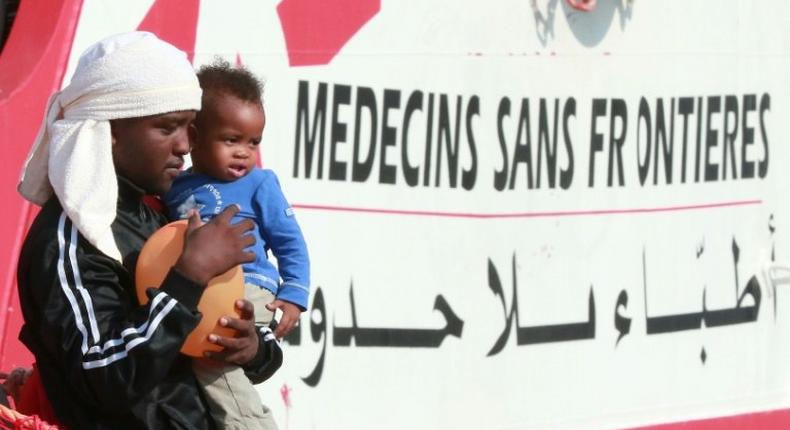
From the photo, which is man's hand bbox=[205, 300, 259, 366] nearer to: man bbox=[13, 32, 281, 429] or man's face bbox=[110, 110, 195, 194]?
man bbox=[13, 32, 281, 429]

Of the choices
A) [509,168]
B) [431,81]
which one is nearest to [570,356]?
[509,168]

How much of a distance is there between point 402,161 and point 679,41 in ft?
4.61

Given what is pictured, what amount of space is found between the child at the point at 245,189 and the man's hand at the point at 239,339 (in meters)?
0.38

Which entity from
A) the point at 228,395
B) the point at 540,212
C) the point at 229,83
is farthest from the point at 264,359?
the point at 540,212

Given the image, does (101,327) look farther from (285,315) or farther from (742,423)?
(742,423)

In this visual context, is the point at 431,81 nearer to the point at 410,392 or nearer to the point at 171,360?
the point at 410,392

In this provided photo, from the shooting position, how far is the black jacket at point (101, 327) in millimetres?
2369

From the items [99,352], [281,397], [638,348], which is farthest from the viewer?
[638,348]

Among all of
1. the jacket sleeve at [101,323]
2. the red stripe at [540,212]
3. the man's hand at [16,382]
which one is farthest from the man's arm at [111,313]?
the red stripe at [540,212]

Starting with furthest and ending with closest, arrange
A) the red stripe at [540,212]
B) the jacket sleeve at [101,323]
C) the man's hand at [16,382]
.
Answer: the red stripe at [540,212]
the man's hand at [16,382]
the jacket sleeve at [101,323]

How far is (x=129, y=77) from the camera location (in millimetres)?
2484

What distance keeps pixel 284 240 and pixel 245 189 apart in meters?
0.13

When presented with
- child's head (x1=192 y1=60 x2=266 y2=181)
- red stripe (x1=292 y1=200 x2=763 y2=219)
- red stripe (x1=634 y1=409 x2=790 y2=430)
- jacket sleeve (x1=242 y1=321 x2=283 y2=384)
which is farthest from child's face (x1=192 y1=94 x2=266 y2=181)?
red stripe (x1=634 y1=409 x2=790 y2=430)

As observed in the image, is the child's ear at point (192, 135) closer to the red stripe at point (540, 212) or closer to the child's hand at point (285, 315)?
the child's hand at point (285, 315)
